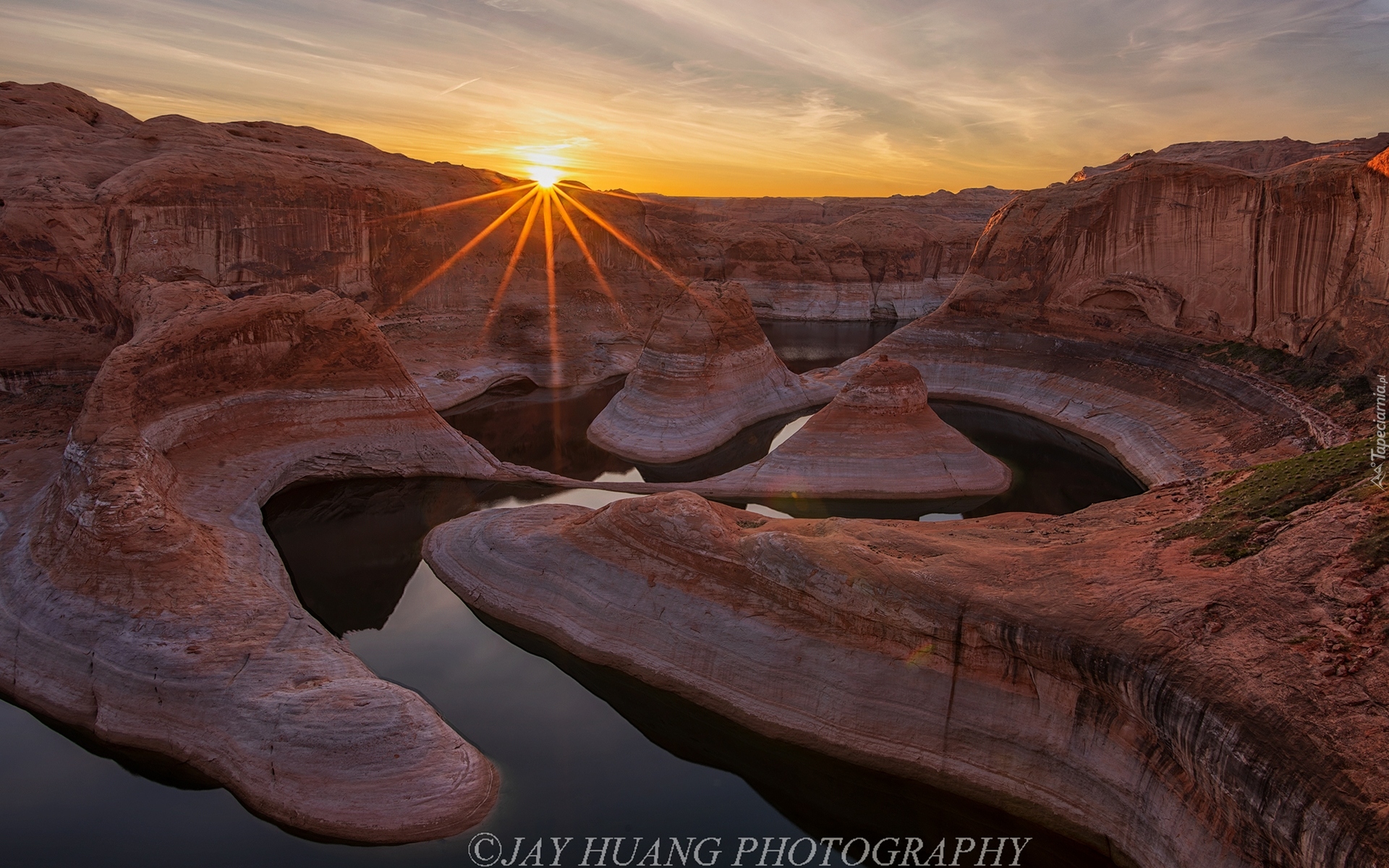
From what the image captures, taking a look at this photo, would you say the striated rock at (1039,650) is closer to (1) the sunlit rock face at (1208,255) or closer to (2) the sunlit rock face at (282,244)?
(1) the sunlit rock face at (1208,255)

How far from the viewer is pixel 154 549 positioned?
11.1m

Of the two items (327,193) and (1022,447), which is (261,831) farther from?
(327,193)

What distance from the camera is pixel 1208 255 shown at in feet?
81.3

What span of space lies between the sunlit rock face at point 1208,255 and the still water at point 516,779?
17269 mm

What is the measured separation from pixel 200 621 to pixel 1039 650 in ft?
34.7

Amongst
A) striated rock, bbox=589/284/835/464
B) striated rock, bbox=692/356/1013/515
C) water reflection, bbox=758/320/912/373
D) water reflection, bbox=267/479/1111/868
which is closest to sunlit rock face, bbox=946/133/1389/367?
water reflection, bbox=758/320/912/373

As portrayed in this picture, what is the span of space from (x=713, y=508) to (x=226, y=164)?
24.3 meters

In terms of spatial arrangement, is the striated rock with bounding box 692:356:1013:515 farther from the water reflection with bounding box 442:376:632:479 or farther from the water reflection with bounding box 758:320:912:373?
the water reflection with bounding box 758:320:912:373

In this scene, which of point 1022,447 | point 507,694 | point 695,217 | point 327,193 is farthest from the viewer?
point 695,217

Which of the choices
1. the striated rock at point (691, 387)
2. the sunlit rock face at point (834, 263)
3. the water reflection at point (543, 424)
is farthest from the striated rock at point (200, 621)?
the sunlit rock face at point (834, 263)

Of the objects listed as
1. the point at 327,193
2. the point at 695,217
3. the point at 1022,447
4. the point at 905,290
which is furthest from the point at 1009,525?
the point at 695,217

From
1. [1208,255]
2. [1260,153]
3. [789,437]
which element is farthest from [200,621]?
[1260,153]

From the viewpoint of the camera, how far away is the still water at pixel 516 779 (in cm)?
828

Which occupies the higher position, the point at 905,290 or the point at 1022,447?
the point at 905,290
